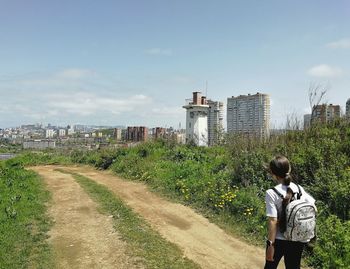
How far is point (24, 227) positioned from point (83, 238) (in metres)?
1.49

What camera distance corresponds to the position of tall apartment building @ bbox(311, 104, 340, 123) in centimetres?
1035

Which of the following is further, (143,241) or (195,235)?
(195,235)

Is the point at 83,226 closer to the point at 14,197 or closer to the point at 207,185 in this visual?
the point at 14,197

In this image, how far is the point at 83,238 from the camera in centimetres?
714

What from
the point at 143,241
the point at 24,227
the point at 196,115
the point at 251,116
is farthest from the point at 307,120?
the point at 196,115

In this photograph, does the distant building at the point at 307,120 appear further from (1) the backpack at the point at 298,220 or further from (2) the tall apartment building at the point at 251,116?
(1) the backpack at the point at 298,220


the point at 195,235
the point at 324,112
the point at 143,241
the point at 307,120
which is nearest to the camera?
the point at 143,241

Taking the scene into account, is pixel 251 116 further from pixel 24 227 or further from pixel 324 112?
pixel 24 227

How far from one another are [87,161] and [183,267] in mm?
18129

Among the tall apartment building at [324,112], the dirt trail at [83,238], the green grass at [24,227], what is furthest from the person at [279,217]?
the tall apartment building at [324,112]

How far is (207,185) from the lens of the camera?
10664mm

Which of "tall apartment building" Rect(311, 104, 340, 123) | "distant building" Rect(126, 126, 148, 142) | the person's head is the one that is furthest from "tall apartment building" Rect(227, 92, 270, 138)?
"distant building" Rect(126, 126, 148, 142)

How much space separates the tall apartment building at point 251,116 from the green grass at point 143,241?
5.28 m

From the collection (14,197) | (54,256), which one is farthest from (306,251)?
(14,197)
